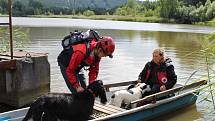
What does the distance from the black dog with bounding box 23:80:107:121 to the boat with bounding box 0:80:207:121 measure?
529 mm

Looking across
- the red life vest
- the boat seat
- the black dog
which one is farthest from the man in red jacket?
the red life vest

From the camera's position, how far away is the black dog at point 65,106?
502 cm

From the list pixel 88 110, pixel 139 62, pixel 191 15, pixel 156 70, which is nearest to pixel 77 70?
pixel 88 110

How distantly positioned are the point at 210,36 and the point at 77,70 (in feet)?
9.02

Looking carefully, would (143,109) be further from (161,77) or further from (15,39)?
(15,39)

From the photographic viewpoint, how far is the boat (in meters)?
6.22

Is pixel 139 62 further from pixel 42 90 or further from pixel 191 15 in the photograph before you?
pixel 191 15

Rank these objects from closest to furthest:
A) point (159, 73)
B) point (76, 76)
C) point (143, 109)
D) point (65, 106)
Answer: point (65, 106) → point (76, 76) → point (143, 109) → point (159, 73)

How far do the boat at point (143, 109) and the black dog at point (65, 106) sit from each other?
529 millimetres

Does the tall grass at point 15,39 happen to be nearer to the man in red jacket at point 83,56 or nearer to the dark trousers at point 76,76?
the dark trousers at point 76,76

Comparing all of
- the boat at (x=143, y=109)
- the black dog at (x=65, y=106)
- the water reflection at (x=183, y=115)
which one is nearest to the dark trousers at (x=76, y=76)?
the black dog at (x=65, y=106)

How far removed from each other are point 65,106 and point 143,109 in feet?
7.83

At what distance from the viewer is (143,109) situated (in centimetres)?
711

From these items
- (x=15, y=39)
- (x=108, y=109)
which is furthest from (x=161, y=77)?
(x=15, y=39)
